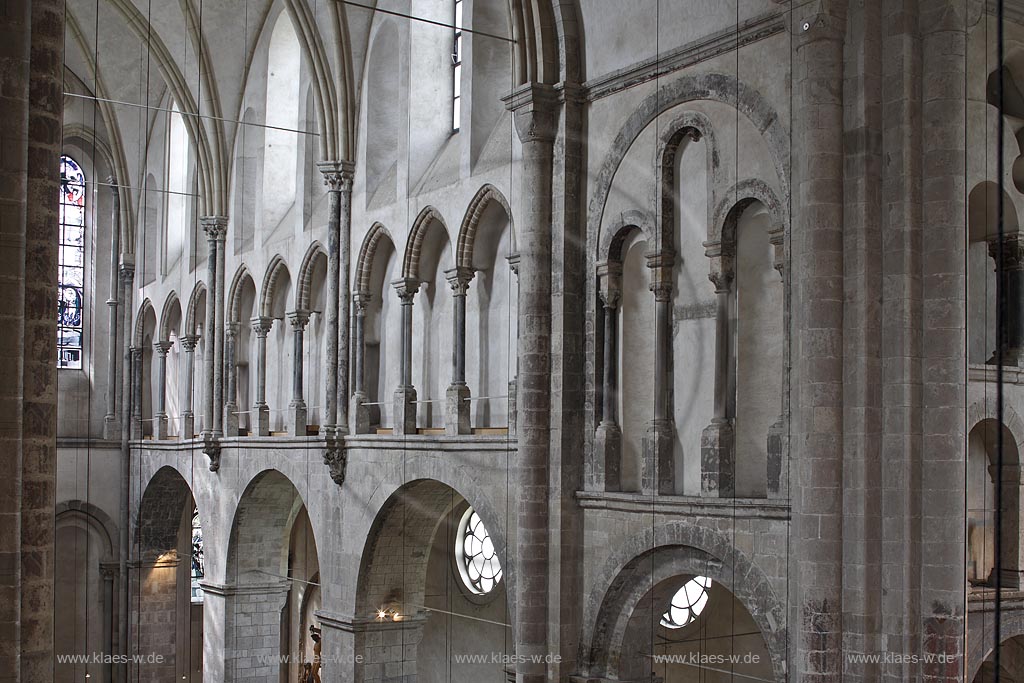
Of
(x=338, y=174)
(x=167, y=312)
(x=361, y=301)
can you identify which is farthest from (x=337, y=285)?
(x=167, y=312)

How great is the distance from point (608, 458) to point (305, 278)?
9007 mm

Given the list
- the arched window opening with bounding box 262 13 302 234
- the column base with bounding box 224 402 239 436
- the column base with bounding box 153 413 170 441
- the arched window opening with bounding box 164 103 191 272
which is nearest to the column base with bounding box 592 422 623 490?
the arched window opening with bounding box 262 13 302 234

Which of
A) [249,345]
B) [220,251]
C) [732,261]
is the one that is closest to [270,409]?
[249,345]

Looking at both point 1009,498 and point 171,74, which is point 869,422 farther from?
point 171,74

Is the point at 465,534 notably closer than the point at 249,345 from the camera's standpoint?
Yes

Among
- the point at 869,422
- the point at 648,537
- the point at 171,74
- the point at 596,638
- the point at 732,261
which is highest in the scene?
the point at 171,74

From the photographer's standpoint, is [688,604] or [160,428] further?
[160,428]

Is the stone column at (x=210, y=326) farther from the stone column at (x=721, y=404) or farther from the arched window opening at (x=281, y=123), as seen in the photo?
the stone column at (x=721, y=404)

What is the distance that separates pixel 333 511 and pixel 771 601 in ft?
30.5

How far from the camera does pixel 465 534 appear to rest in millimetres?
21438

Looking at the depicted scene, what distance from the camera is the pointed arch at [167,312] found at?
26.8 m

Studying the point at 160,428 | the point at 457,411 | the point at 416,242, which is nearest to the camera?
the point at 457,411

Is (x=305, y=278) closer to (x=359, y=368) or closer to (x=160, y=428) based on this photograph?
(x=359, y=368)

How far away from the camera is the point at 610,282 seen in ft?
47.3
